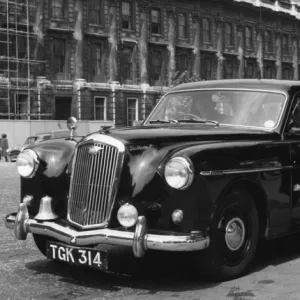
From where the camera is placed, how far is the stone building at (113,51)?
37.7m

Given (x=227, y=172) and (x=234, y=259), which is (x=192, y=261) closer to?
(x=234, y=259)

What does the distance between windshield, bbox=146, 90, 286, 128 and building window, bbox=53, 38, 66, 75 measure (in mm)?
32921

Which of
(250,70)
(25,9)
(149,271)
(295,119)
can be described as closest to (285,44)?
(250,70)

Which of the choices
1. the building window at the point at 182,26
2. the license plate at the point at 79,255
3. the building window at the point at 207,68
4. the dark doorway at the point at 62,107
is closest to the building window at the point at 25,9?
the dark doorway at the point at 62,107

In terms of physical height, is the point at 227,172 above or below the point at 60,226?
above

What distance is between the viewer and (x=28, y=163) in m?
6.16

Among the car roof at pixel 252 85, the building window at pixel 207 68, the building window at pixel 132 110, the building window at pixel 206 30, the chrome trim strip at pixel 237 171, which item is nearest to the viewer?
the chrome trim strip at pixel 237 171

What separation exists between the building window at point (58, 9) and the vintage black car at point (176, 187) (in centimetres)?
3386

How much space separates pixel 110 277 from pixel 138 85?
38.3m

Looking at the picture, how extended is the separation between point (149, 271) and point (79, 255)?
96 centimetres

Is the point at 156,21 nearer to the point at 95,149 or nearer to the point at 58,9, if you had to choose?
the point at 58,9

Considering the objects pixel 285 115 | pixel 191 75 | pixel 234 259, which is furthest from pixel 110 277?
pixel 191 75

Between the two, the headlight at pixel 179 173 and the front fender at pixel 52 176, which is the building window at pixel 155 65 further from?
the headlight at pixel 179 173

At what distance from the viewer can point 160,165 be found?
5312 mm
